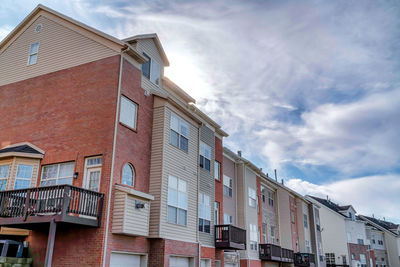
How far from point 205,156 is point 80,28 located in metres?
9.77

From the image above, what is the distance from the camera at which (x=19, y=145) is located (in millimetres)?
18062

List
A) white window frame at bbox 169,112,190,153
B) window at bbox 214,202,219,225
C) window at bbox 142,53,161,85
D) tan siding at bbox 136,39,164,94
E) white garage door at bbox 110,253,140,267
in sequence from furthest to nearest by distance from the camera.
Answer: window at bbox 214,202,219,225 < window at bbox 142,53,161,85 < white window frame at bbox 169,112,190,153 < tan siding at bbox 136,39,164,94 < white garage door at bbox 110,253,140,267

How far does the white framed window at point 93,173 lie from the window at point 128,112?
204 centimetres

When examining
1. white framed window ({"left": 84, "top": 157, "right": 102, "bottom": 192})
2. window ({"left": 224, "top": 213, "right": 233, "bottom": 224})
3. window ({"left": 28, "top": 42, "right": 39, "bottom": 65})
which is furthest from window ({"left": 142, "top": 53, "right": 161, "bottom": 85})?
window ({"left": 224, "top": 213, "right": 233, "bottom": 224})

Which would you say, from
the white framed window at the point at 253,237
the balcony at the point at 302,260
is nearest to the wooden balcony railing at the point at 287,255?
the balcony at the point at 302,260

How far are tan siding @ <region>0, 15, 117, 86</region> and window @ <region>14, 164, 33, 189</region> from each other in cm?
495

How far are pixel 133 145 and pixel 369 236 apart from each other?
56839 mm

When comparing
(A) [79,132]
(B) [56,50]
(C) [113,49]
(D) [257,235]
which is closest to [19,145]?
(A) [79,132]

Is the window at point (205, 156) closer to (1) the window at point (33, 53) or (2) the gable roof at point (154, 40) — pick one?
(2) the gable roof at point (154, 40)

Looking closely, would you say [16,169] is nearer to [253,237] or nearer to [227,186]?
[227,186]

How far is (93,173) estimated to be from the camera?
1573 cm

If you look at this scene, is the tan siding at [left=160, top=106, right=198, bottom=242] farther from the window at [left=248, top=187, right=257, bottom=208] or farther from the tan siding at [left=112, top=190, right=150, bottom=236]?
the window at [left=248, top=187, right=257, bottom=208]

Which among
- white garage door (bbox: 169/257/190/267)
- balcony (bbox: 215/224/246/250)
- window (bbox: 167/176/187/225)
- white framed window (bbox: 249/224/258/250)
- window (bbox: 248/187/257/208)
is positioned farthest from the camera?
window (bbox: 248/187/257/208)

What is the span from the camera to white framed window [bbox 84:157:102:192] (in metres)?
15.6
